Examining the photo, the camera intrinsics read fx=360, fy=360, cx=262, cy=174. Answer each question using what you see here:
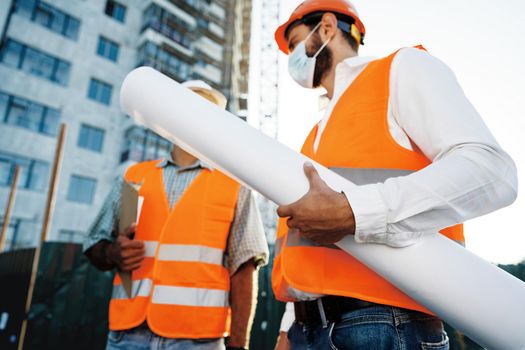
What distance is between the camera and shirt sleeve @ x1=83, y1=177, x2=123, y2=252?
7.83 feet

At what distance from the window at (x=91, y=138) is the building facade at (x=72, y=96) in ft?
0.18

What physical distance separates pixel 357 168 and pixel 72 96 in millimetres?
22702

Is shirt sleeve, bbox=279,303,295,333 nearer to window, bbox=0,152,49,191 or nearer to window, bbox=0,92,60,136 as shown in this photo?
window, bbox=0,152,49,191

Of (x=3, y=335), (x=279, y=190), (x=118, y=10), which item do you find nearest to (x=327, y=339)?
(x=279, y=190)

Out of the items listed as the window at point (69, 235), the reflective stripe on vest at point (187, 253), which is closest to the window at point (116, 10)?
the window at point (69, 235)

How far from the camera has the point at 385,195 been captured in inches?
39.9

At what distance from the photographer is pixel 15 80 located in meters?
18.7

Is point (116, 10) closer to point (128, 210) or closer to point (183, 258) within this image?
point (128, 210)

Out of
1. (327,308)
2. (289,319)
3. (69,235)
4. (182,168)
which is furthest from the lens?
(69,235)

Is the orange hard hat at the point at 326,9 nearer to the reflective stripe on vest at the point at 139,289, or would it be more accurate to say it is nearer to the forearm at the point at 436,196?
the forearm at the point at 436,196

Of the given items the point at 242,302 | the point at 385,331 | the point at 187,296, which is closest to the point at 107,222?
the point at 187,296

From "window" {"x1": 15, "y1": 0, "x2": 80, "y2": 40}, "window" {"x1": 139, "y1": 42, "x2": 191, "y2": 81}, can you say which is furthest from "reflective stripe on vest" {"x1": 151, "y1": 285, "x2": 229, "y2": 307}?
"window" {"x1": 15, "y1": 0, "x2": 80, "y2": 40}

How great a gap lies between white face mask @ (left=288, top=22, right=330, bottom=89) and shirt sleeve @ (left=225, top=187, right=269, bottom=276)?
0.96 m

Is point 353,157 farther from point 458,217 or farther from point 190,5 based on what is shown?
point 190,5
